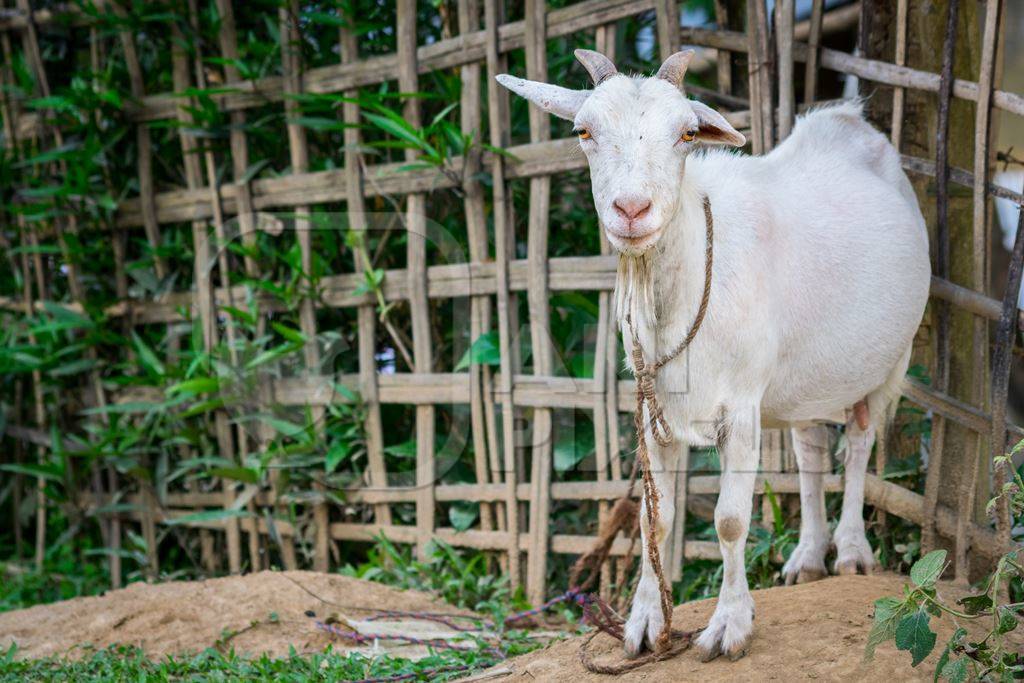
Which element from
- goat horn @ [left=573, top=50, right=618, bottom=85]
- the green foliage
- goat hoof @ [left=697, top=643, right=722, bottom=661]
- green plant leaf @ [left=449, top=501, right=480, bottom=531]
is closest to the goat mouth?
goat horn @ [left=573, top=50, right=618, bottom=85]

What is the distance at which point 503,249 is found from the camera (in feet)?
16.5

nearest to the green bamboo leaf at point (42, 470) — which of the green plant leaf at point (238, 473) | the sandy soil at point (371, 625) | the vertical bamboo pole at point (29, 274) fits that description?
the vertical bamboo pole at point (29, 274)

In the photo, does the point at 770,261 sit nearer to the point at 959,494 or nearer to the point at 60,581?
the point at 959,494

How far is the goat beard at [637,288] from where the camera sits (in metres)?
3.31

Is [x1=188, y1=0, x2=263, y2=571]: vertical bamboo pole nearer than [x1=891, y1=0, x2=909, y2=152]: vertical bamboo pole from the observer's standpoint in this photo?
No

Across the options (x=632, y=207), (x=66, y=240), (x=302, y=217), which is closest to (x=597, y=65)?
(x=632, y=207)

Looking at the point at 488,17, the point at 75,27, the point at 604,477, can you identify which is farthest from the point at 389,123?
the point at 75,27

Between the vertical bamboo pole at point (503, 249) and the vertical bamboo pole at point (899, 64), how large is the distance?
5.88ft

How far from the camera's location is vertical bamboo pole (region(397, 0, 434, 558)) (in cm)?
527

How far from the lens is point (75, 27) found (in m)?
6.55

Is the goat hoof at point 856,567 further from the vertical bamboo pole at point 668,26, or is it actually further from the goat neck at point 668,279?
the vertical bamboo pole at point 668,26

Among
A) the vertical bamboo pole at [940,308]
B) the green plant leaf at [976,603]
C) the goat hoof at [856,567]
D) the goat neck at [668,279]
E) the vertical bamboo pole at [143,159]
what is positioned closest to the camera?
the green plant leaf at [976,603]

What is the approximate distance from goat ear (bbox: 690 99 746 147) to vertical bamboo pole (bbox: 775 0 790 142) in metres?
1.18

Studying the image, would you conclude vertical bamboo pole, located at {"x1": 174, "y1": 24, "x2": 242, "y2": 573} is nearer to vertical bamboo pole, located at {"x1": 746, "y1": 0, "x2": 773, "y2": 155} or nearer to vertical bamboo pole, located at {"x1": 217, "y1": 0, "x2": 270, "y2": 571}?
vertical bamboo pole, located at {"x1": 217, "y1": 0, "x2": 270, "y2": 571}
